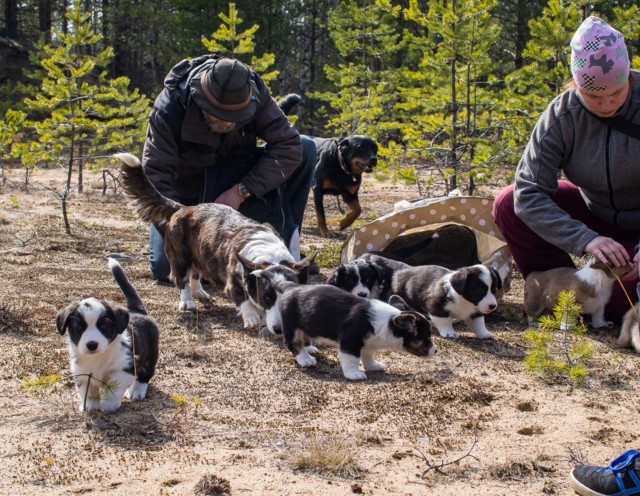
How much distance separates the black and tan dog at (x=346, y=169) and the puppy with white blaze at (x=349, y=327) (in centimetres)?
560

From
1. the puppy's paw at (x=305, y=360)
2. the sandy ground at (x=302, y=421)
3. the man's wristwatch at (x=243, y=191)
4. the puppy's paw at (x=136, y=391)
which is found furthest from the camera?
the man's wristwatch at (x=243, y=191)

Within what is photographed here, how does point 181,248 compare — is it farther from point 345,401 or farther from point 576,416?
point 576,416

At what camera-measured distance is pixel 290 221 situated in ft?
23.4

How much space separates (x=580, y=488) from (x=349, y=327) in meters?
→ 1.80

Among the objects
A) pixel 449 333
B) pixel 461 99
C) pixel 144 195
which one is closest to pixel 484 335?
pixel 449 333

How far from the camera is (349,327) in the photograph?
4094 mm

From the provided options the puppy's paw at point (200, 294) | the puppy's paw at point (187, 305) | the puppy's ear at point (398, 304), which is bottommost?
the puppy's paw at point (200, 294)

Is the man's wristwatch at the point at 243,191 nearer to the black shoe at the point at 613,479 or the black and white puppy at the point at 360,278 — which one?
the black and white puppy at the point at 360,278

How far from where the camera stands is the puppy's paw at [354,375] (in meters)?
4.02

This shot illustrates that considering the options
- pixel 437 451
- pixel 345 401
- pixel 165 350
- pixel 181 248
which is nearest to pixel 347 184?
pixel 181 248

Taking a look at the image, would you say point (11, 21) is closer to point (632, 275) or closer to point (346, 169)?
point (346, 169)

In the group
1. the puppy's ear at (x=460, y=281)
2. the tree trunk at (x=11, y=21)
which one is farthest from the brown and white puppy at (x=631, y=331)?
the tree trunk at (x=11, y=21)

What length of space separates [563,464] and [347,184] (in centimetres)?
760

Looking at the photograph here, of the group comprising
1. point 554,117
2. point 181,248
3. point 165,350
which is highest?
point 554,117
